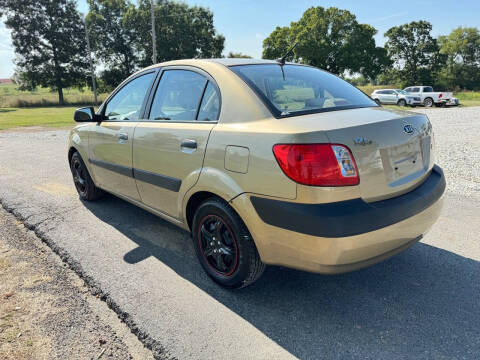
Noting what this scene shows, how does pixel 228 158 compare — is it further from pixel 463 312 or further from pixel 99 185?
pixel 99 185

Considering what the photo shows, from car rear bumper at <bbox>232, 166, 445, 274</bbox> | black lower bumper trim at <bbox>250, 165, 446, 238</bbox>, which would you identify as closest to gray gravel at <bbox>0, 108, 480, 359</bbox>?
car rear bumper at <bbox>232, 166, 445, 274</bbox>

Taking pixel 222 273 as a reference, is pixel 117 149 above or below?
above

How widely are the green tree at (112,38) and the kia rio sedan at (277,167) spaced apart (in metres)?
51.7

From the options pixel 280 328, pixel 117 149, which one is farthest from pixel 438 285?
pixel 117 149

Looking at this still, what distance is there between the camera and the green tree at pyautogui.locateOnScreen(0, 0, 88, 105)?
146ft

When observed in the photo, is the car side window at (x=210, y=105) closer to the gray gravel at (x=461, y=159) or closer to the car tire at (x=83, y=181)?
the car tire at (x=83, y=181)

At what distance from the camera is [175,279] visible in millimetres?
2836

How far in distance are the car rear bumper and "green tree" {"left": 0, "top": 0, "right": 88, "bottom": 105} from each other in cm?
4858

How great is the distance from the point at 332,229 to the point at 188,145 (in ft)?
4.28

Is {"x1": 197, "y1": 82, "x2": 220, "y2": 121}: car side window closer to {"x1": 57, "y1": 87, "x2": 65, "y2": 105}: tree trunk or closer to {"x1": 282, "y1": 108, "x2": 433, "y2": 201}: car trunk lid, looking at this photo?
{"x1": 282, "y1": 108, "x2": 433, "y2": 201}: car trunk lid

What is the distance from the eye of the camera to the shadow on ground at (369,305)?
204 centimetres

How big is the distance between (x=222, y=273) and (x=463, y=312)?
168cm

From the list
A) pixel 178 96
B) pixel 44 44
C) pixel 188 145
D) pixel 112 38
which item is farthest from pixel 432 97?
pixel 44 44

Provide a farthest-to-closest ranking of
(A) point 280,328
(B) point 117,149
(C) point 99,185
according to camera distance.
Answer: (C) point 99,185 → (B) point 117,149 → (A) point 280,328
